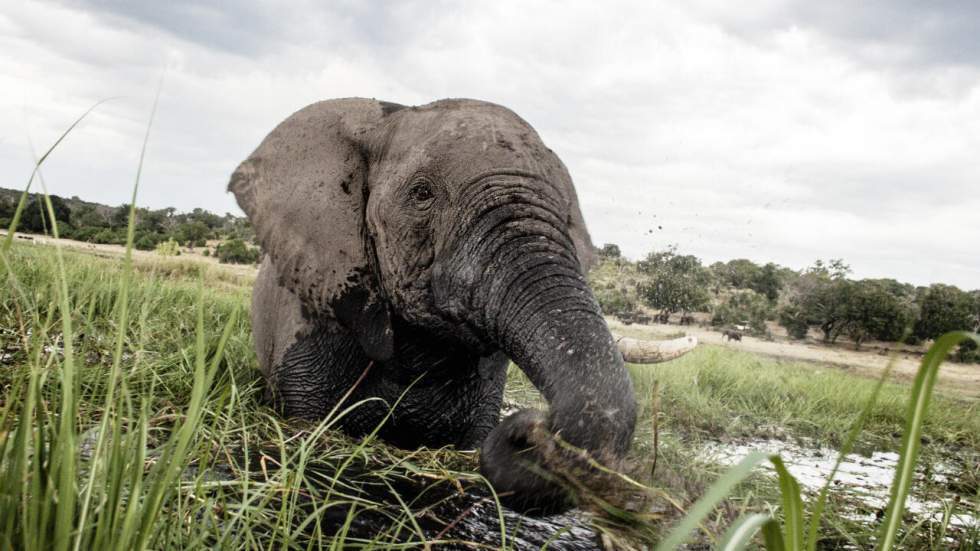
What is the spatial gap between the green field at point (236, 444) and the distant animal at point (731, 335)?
14.2 m

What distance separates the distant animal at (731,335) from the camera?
2612 centimetres

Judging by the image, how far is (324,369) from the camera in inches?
174

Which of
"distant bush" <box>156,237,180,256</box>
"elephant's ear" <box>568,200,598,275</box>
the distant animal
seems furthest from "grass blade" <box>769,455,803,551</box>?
the distant animal

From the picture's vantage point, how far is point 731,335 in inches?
1033

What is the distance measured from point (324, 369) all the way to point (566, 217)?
1874mm

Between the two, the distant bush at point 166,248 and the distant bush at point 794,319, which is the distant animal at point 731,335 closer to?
the distant bush at point 794,319

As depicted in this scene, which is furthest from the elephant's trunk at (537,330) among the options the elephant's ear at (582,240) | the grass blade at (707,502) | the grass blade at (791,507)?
the grass blade at (707,502)

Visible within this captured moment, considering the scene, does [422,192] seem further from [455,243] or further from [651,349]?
[651,349]

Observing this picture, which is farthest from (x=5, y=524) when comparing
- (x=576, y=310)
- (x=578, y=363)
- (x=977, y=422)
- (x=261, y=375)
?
(x=977, y=422)

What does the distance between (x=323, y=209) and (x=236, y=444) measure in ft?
4.41

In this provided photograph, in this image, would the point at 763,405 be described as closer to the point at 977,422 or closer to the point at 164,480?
the point at 977,422

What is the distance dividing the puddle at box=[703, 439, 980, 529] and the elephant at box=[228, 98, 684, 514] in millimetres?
2270

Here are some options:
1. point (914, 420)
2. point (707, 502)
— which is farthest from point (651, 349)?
point (707, 502)

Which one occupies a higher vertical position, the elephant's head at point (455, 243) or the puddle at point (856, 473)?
the elephant's head at point (455, 243)
